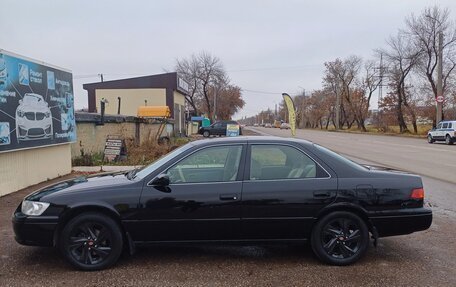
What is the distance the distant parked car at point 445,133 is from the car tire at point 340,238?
2730 centimetres

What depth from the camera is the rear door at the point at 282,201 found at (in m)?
4.60

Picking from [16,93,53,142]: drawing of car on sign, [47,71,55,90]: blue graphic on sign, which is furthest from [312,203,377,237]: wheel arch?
[47,71,55,90]: blue graphic on sign

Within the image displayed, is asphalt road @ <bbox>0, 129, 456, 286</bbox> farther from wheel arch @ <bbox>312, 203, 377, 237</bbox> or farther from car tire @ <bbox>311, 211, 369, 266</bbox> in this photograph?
wheel arch @ <bbox>312, 203, 377, 237</bbox>

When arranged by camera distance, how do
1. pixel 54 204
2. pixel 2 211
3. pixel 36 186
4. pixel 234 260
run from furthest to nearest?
1. pixel 36 186
2. pixel 2 211
3. pixel 234 260
4. pixel 54 204

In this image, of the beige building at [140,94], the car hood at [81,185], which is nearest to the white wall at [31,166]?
the car hood at [81,185]

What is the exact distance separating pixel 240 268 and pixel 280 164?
4.30 feet

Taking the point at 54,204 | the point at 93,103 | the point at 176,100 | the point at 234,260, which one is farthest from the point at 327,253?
the point at 93,103

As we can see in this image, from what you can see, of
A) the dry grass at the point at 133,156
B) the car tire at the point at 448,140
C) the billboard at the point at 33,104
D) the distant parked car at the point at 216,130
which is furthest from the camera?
the distant parked car at the point at 216,130

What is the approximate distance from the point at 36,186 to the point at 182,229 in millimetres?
6514

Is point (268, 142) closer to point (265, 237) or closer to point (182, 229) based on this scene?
point (265, 237)

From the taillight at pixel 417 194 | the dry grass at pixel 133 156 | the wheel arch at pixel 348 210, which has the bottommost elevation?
the dry grass at pixel 133 156

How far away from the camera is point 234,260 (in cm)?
485

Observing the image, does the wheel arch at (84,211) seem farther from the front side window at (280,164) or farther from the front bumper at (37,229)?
the front side window at (280,164)

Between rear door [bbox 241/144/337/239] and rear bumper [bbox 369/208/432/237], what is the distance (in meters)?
0.66
